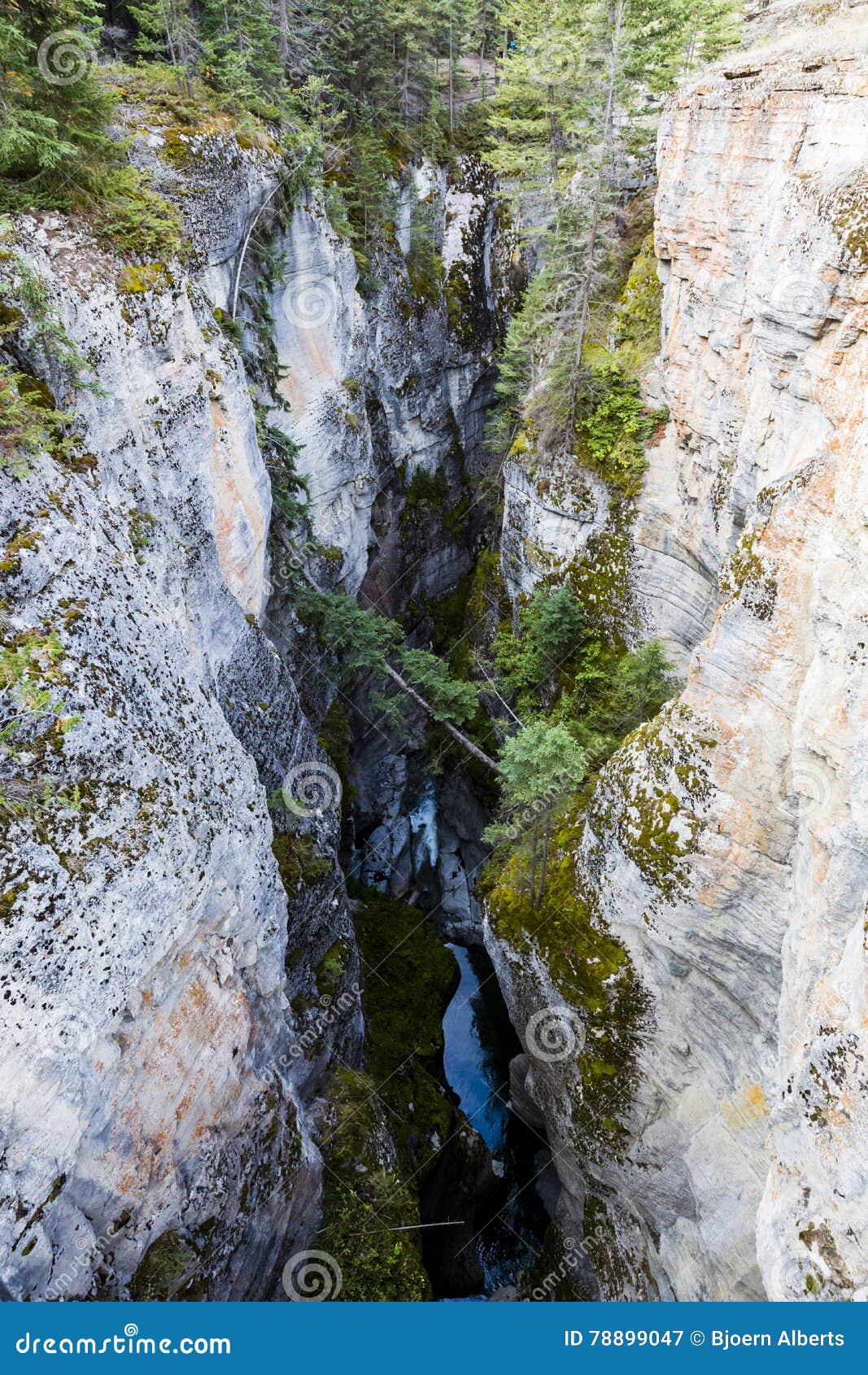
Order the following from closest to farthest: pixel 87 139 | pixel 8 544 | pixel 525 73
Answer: pixel 8 544
pixel 87 139
pixel 525 73

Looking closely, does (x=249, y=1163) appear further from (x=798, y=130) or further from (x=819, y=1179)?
(x=798, y=130)

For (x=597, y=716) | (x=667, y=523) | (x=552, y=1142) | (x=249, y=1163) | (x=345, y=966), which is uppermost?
(x=667, y=523)

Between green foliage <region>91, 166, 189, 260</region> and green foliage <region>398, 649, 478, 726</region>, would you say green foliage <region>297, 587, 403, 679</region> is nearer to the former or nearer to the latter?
green foliage <region>398, 649, 478, 726</region>

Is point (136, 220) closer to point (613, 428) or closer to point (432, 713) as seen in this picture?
point (613, 428)

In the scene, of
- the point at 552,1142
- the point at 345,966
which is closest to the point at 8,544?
the point at 345,966

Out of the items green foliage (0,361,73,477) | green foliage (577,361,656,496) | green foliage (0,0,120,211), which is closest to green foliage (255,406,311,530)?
green foliage (0,0,120,211)

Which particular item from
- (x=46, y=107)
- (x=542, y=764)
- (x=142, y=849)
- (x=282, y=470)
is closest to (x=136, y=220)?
(x=46, y=107)

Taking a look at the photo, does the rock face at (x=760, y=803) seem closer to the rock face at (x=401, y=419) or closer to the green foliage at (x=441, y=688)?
the green foliage at (x=441, y=688)

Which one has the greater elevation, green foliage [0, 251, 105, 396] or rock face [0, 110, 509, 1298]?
green foliage [0, 251, 105, 396]
